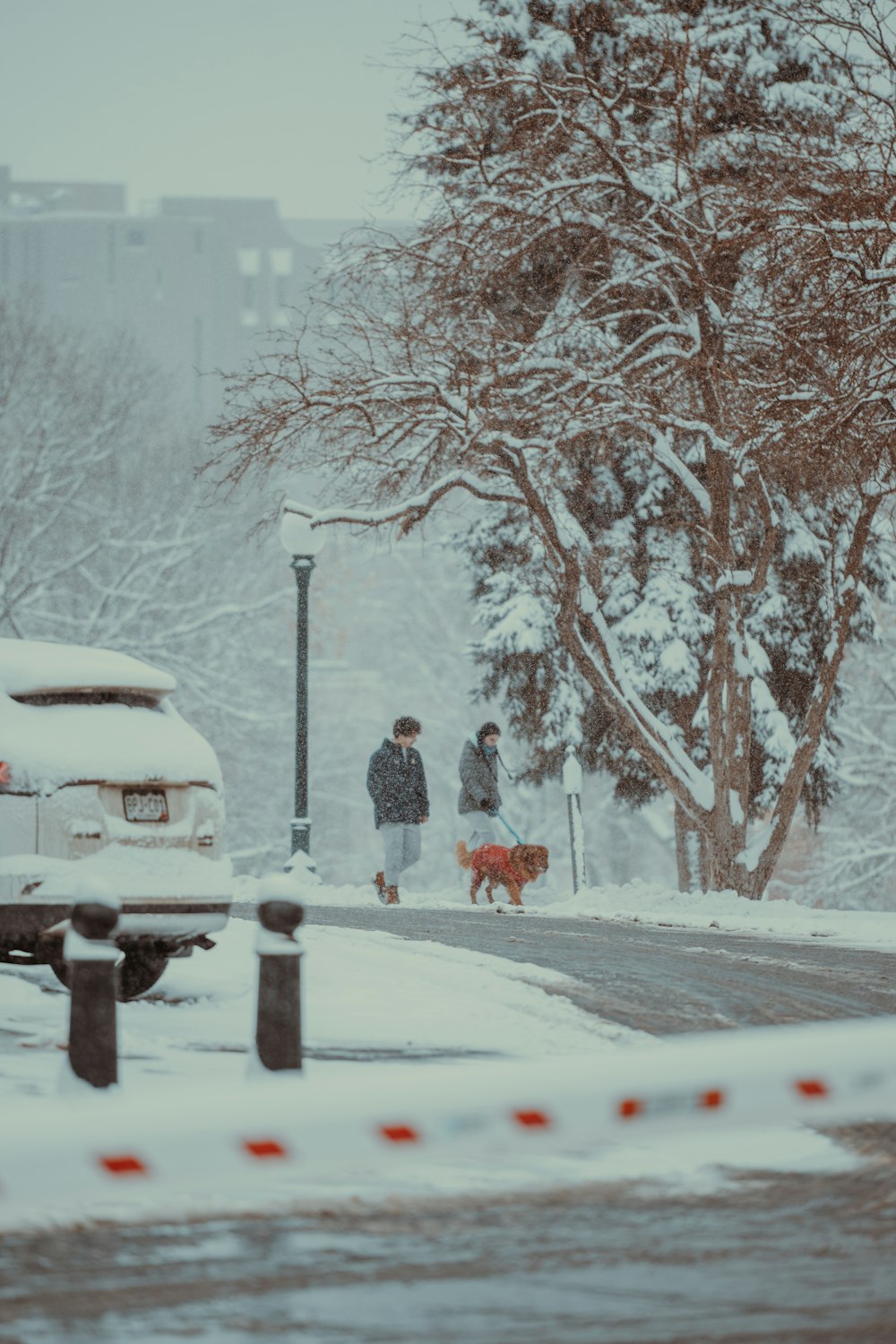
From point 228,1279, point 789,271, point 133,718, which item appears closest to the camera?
point 228,1279

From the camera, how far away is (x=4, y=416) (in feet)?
117

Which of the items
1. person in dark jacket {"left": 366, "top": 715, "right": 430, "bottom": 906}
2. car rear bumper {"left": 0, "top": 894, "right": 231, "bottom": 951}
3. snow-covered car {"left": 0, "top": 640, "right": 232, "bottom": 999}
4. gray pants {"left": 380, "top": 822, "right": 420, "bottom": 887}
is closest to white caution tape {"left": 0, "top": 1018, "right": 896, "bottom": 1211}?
car rear bumper {"left": 0, "top": 894, "right": 231, "bottom": 951}

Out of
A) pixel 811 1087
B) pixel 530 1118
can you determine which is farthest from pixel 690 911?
pixel 530 1118

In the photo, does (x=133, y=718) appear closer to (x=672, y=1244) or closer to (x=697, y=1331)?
(x=672, y=1244)

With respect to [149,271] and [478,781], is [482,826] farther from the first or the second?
[149,271]

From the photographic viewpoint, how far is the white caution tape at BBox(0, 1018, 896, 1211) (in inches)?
136

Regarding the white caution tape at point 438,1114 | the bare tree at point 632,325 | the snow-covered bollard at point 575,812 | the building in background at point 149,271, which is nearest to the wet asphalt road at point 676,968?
the snow-covered bollard at point 575,812

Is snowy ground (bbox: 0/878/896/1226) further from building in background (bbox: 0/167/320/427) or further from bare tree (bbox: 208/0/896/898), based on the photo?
building in background (bbox: 0/167/320/427)

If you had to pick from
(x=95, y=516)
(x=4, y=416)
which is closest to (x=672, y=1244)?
(x=4, y=416)

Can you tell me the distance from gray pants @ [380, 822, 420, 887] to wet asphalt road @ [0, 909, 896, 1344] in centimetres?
1269

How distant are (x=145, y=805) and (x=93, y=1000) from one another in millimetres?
2110

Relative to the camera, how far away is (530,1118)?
3.81 metres

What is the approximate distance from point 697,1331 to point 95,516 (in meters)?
38.3

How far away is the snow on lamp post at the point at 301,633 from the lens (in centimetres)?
2078
